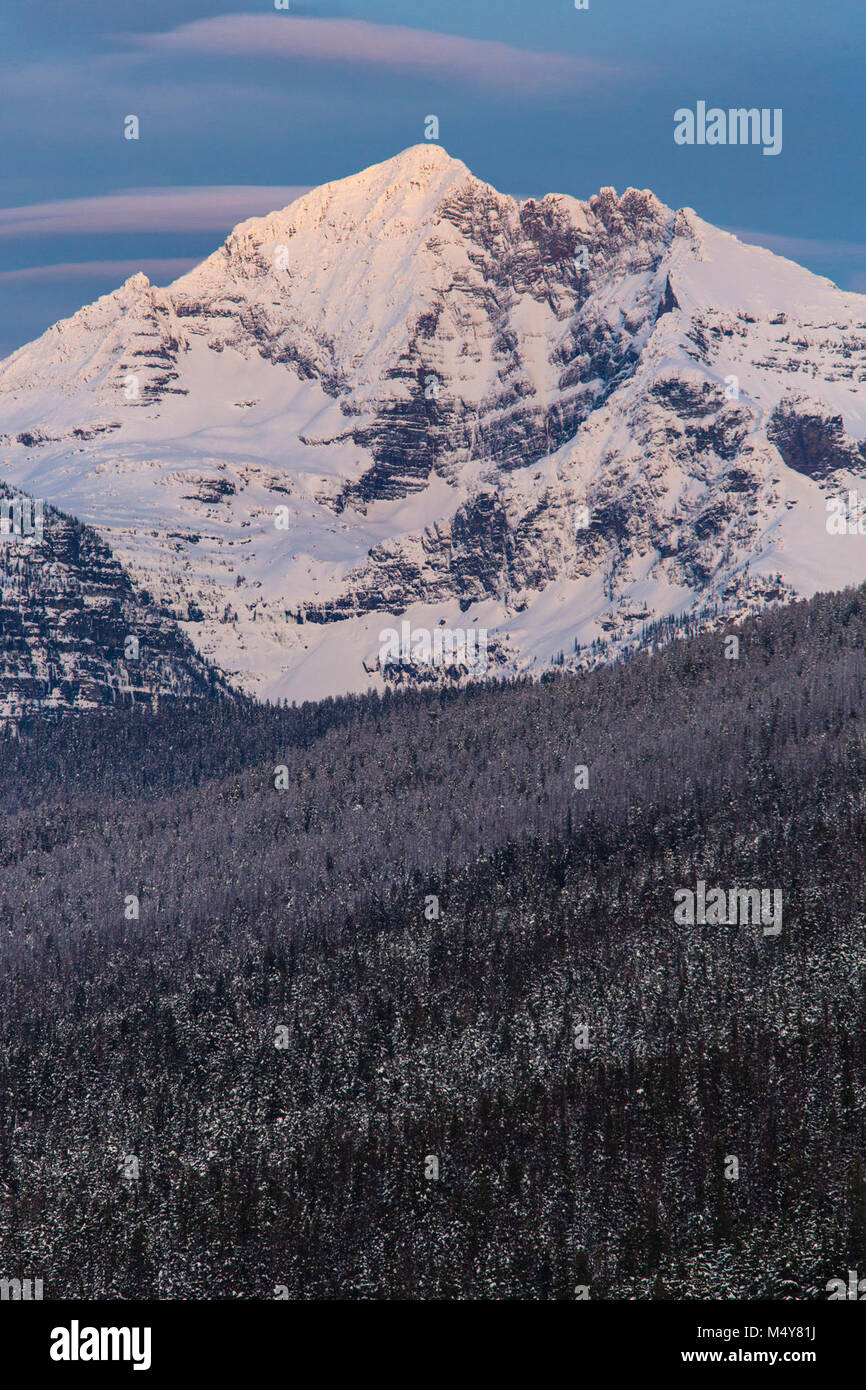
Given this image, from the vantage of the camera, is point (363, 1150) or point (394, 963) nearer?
point (363, 1150)

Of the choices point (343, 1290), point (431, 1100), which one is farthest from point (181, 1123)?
point (343, 1290)

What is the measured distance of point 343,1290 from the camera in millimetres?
118875

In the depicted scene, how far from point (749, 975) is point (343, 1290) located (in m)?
61.8

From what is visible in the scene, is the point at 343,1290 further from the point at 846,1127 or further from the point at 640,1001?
the point at 640,1001

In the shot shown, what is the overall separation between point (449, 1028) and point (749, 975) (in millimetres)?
28900
